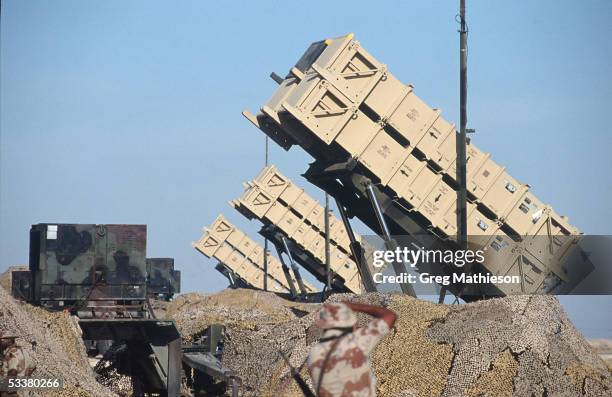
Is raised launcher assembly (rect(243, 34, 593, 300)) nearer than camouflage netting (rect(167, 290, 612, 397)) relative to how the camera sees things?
No

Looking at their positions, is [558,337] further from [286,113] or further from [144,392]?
[286,113]

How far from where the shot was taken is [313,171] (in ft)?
85.7

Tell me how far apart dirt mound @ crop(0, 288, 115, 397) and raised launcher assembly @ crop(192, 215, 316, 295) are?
117 ft

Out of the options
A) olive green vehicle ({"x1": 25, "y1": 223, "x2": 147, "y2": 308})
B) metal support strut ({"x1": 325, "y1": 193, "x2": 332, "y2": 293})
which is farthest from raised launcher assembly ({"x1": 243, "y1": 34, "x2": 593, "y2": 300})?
metal support strut ({"x1": 325, "y1": 193, "x2": 332, "y2": 293})

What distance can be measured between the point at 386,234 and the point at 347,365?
15.9 metres

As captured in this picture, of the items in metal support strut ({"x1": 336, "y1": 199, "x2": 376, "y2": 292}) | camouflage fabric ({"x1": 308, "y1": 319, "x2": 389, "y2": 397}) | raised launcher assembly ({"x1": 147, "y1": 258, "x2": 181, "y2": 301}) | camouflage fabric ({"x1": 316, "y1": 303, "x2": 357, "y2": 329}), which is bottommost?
camouflage fabric ({"x1": 308, "y1": 319, "x2": 389, "y2": 397})

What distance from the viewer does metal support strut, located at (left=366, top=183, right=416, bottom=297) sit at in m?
24.3

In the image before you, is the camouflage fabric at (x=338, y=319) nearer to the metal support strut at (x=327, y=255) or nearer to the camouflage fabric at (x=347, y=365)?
the camouflage fabric at (x=347, y=365)

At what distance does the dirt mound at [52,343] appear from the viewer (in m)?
13.8

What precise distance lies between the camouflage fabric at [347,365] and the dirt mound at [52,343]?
5.37 metres

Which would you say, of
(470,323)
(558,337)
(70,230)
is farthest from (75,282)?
(558,337)

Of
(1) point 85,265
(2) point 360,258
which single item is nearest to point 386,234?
(2) point 360,258

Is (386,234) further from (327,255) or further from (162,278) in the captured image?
(162,278)

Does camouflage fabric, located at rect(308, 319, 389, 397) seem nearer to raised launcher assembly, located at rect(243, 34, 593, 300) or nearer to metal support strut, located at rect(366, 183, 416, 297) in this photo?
raised launcher assembly, located at rect(243, 34, 593, 300)
